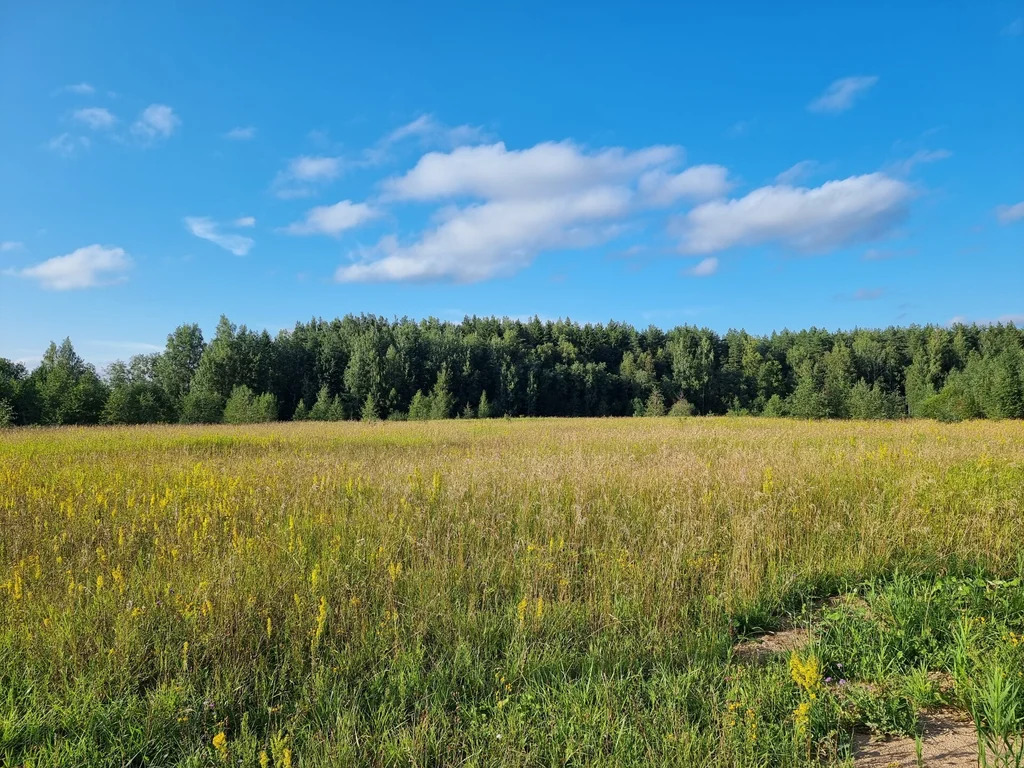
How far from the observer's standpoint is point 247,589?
11.7 ft

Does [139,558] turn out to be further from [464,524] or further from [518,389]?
[518,389]

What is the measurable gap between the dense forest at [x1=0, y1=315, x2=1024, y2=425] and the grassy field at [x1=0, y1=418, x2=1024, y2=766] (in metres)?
32.4

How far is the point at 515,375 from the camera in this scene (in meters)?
66.2

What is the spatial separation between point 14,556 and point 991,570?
8.80 meters

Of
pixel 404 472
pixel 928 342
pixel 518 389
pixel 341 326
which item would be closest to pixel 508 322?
pixel 518 389

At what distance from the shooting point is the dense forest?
125 feet

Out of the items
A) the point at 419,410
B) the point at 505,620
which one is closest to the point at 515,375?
the point at 419,410

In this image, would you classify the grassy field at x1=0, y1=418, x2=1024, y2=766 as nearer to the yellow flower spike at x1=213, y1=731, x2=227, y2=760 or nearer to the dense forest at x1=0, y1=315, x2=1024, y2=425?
the yellow flower spike at x1=213, y1=731, x2=227, y2=760

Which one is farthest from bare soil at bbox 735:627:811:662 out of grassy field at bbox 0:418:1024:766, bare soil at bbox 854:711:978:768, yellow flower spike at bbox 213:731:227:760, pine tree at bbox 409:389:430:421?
pine tree at bbox 409:389:430:421

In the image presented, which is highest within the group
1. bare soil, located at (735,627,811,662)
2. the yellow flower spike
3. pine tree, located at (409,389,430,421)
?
pine tree, located at (409,389,430,421)

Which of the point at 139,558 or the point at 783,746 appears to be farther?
the point at 139,558

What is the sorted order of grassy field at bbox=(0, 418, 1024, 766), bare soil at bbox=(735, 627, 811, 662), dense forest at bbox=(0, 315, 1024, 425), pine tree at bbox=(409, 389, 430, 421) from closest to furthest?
1. grassy field at bbox=(0, 418, 1024, 766)
2. bare soil at bbox=(735, 627, 811, 662)
3. dense forest at bbox=(0, 315, 1024, 425)
4. pine tree at bbox=(409, 389, 430, 421)

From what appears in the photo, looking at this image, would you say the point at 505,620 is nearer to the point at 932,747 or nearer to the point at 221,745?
the point at 221,745

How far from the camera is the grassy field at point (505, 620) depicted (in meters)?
2.40
